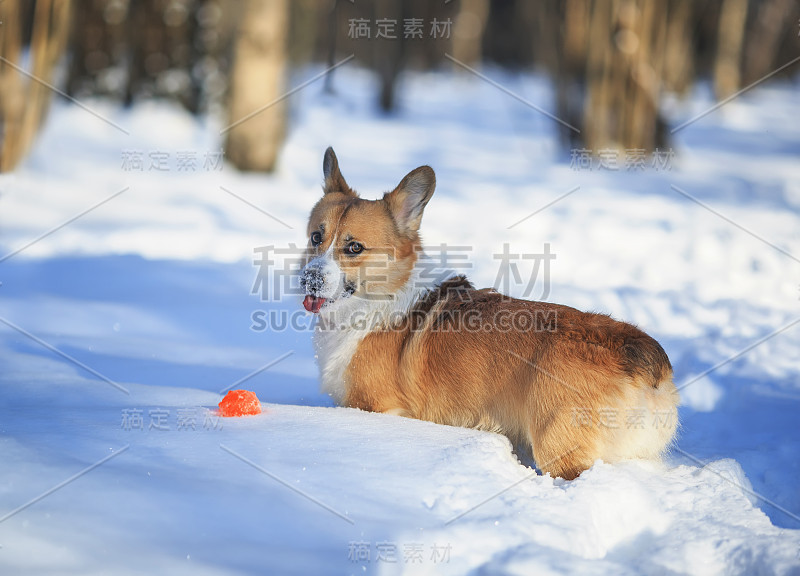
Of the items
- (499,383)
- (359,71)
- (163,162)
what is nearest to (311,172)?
(163,162)

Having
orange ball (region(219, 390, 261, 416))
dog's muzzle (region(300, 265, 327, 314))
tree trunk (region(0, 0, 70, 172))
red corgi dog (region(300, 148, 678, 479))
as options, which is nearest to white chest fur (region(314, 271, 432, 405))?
red corgi dog (region(300, 148, 678, 479))

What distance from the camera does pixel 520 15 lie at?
39.8 m

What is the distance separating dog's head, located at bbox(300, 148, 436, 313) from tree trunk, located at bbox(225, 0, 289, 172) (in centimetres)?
630

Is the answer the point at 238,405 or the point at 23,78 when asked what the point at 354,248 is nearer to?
the point at 238,405

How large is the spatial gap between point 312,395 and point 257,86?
22.4ft

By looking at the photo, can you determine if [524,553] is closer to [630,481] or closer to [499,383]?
[630,481]

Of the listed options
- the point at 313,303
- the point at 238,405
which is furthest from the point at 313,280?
the point at 238,405

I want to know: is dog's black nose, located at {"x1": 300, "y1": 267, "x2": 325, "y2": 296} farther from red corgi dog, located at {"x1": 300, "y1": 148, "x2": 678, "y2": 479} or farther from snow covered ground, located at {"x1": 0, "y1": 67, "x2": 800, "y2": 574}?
snow covered ground, located at {"x1": 0, "y1": 67, "x2": 800, "y2": 574}

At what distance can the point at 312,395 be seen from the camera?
152 inches

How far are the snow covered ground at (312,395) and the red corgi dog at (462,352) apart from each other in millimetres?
191

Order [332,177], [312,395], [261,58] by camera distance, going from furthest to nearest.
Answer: [261,58] → [332,177] → [312,395]

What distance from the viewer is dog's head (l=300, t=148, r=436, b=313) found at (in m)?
3.51

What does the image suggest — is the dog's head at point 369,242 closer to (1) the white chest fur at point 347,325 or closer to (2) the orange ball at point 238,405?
(1) the white chest fur at point 347,325

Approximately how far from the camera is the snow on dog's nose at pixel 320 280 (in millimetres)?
3311
